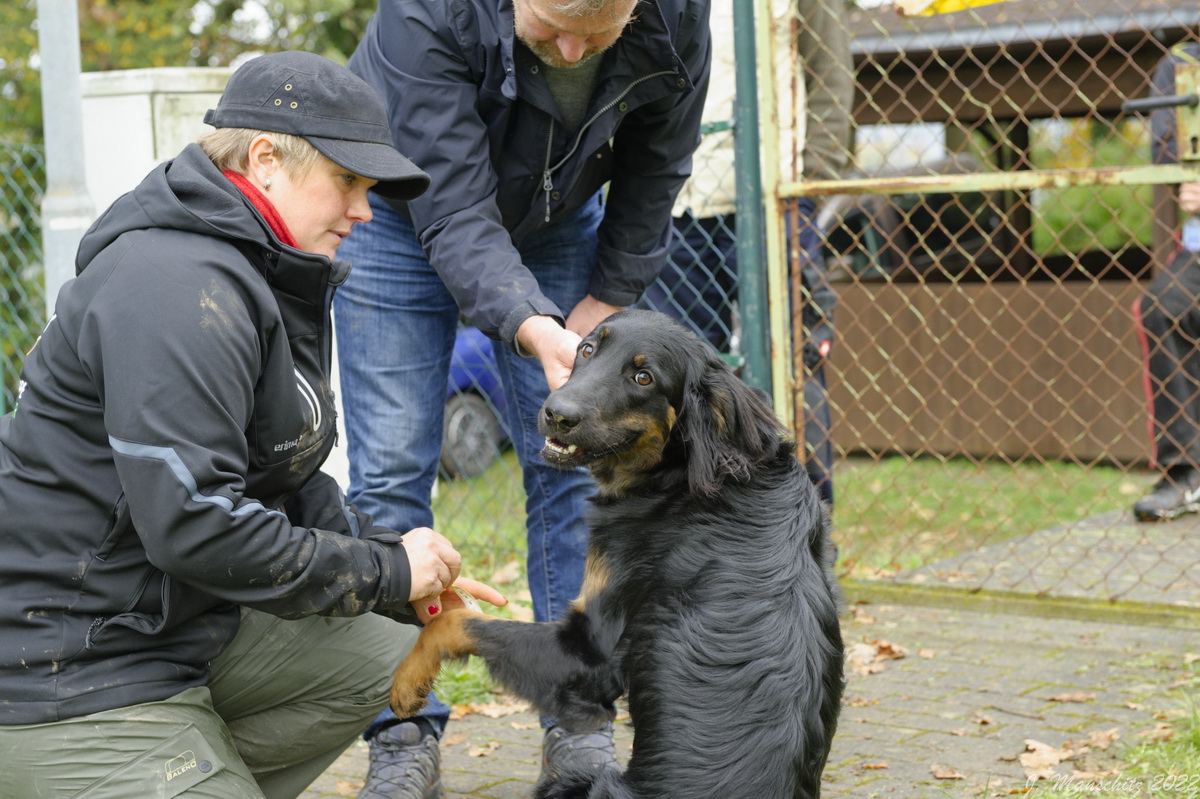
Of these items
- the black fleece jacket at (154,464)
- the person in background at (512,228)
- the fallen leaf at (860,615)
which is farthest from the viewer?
the fallen leaf at (860,615)

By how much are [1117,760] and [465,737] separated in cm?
202

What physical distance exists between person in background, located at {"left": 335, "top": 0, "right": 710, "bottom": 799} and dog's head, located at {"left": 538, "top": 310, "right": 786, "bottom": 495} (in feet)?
0.71

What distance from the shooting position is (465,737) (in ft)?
13.0

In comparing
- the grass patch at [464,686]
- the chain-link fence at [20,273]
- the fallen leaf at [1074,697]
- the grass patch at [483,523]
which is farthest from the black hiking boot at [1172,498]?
the chain-link fence at [20,273]

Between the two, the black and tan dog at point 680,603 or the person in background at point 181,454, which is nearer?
the person in background at point 181,454

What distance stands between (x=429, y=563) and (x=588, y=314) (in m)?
1.23

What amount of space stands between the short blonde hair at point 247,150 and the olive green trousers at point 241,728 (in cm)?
101

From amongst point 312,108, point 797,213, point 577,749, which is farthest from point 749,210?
point 312,108

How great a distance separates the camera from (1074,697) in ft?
13.3

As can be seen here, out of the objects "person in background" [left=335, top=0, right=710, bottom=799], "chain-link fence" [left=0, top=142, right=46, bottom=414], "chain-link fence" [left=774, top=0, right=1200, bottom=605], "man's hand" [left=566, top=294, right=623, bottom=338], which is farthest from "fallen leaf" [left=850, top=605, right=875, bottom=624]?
"chain-link fence" [left=0, top=142, right=46, bottom=414]

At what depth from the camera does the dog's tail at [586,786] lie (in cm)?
244

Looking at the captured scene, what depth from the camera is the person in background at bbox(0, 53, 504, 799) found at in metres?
2.20

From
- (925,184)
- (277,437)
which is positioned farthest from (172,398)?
(925,184)

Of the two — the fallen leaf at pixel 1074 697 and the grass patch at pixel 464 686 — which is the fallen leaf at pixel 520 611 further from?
the fallen leaf at pixel 1074 697
